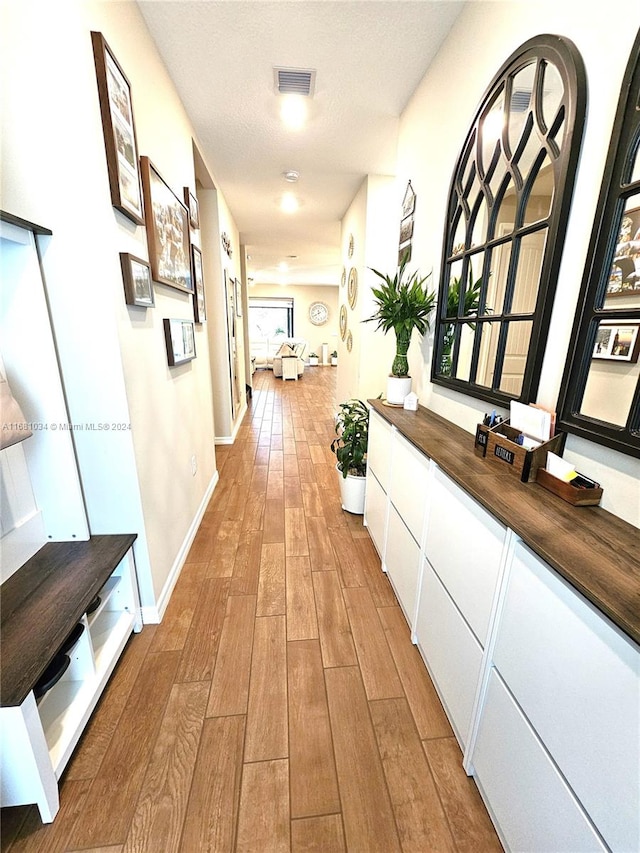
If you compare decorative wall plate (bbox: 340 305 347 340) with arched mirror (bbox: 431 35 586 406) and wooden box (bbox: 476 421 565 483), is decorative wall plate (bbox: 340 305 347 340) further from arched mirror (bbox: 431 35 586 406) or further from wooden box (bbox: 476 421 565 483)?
wooden box (bbox: 476 421 565 483)

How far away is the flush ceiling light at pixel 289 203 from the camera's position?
3752mm

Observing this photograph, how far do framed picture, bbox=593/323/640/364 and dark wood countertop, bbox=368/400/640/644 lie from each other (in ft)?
1.32

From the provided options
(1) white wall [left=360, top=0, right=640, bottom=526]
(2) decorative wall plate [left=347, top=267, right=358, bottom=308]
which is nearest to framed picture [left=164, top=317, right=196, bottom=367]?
(1) white wall [left=360, top=0, right=640, bottom=526]

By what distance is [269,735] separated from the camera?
1197 millimetres

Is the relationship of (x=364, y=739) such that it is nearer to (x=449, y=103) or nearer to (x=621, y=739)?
(x=621, y=739)

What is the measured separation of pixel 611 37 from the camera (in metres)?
0.90

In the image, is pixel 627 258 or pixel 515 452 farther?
pixel 515 452

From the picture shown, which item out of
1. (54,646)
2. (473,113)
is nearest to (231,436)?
(54,646)

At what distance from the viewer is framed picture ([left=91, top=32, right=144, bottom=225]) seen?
119 cm

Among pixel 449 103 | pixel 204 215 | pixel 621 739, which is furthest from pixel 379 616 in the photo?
pixel 204 215

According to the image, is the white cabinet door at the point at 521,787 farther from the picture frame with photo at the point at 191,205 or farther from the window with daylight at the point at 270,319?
the window with daylight at the point at 270,319

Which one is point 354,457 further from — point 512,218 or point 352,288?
point 352,288

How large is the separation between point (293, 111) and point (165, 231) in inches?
52.1

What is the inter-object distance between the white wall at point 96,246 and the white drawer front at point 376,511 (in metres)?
1.16
